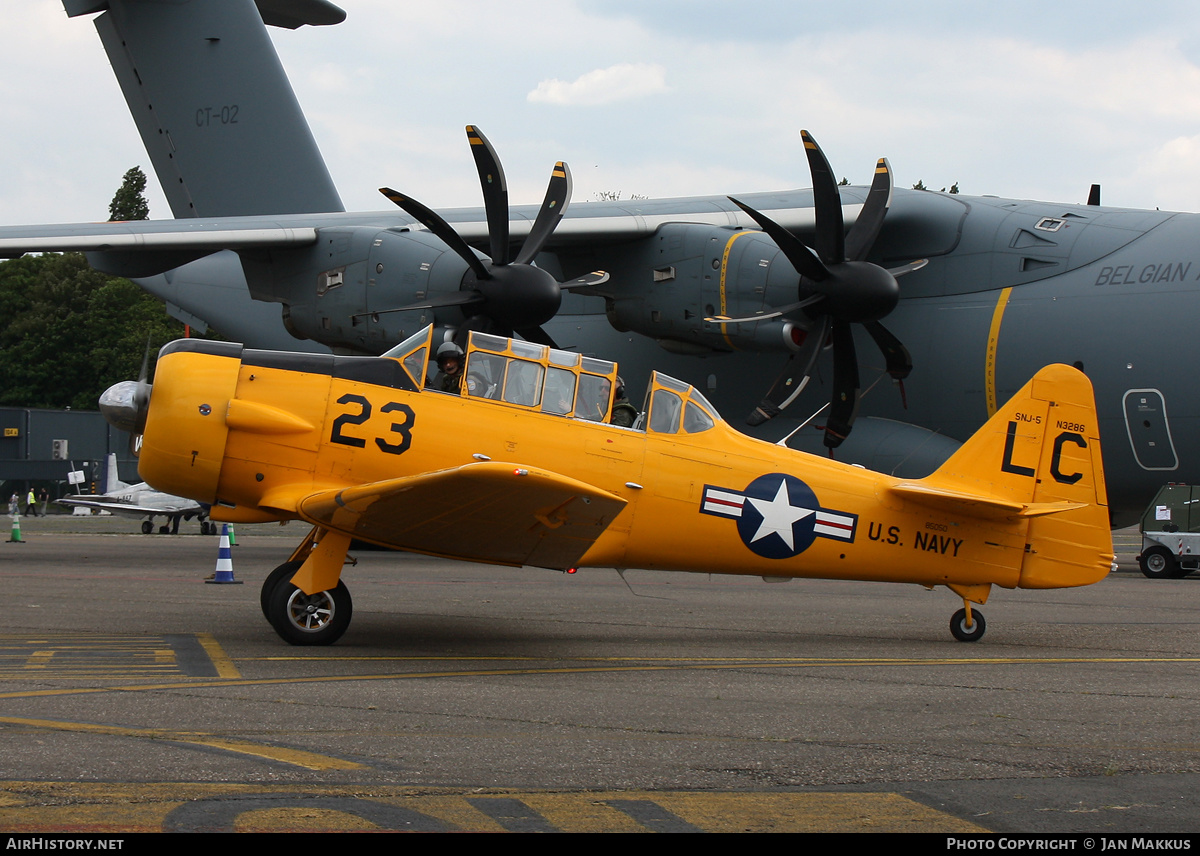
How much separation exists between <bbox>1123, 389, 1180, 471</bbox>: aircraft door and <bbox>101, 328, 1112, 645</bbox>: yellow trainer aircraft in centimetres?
631

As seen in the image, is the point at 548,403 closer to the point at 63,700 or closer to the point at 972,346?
the point at 63,700

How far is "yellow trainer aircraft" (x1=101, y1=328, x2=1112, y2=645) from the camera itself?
1014 centimetres

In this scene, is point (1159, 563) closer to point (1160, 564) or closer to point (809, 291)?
point (1160, 564)

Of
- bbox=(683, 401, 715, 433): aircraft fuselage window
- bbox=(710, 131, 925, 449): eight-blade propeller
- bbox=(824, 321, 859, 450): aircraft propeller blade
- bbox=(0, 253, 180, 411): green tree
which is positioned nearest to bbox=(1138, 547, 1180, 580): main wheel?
bbox=(710, 131, 925, 449): eight-blade propeller

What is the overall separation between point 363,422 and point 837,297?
9659 millimetres

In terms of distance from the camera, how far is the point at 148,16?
2556cm

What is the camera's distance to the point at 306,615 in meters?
10.2

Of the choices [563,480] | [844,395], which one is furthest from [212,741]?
[844,395]

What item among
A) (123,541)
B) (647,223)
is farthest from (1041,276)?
(123,541)

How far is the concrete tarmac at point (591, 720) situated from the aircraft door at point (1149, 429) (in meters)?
3.90

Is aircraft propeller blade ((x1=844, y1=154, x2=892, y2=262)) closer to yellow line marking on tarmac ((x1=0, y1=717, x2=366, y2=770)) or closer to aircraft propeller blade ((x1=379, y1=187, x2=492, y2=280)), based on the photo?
aircraft propeller blade ((x1=379, y1=187, x2=492, y2=280))

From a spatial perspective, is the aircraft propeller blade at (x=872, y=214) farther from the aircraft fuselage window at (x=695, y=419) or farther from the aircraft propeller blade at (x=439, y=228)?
the aircraft fuselage window at (x=695, y=419)

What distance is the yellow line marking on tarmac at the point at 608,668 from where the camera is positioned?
7688 mm
